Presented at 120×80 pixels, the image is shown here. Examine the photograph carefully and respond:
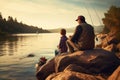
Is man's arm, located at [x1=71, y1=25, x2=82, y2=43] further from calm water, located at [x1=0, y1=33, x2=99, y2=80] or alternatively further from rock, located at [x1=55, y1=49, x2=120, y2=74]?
calm water, located at [x1=0, y1=33, x2=99, y2=80]

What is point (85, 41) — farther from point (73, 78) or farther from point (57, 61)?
point (73, 78)

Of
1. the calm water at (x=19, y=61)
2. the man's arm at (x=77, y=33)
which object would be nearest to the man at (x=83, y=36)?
the man's arm at (x=77, y=33)

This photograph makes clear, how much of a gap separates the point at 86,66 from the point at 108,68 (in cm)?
118

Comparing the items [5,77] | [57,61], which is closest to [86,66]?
[57,61]

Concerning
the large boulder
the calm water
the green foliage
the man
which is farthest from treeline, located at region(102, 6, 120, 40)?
the large boulder

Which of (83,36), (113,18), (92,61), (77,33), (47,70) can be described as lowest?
(47,70)

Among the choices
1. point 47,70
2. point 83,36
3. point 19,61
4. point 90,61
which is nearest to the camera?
point 90,61

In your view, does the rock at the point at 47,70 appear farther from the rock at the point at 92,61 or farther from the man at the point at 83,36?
the man at the point at 83,36

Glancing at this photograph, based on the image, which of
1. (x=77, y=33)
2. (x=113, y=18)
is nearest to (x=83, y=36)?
(x=77, y=33)

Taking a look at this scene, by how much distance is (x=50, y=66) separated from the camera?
1399cm

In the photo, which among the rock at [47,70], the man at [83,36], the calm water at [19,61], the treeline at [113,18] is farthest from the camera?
the treeline at [113,18]

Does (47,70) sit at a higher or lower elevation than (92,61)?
lower

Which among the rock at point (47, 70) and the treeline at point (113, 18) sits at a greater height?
the treeline at point (113, 18)

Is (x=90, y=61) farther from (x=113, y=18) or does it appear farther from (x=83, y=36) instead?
(x=113, y=18)
